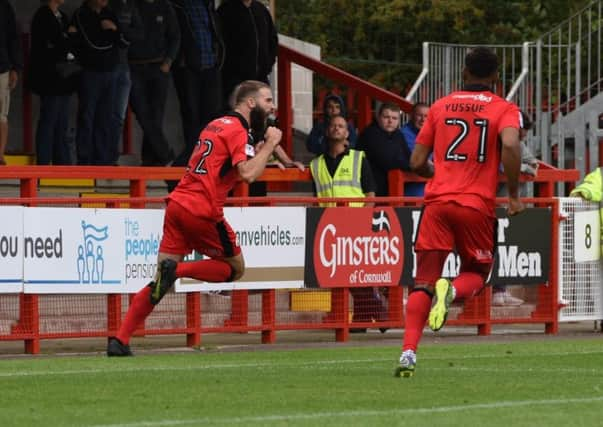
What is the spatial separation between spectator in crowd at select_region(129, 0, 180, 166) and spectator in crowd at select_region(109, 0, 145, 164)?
4.4 inches

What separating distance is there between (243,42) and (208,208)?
661 centimetres

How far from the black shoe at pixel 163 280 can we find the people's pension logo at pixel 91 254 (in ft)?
6.48

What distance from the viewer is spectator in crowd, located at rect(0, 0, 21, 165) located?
1778cm

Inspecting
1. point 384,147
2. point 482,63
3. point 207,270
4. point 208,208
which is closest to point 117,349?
point 207,270

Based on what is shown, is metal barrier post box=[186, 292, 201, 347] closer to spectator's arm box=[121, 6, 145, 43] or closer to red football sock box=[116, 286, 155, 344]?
red football sock box=[116, 286, 155, 344]

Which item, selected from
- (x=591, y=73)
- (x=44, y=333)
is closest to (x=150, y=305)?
(x=44, y=333)

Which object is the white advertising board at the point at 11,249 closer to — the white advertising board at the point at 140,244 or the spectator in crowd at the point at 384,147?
the white advertising board at the point at 140,244

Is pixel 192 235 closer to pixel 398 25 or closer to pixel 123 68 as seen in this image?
pixel 123 68

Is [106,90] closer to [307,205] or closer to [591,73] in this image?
[307,205]

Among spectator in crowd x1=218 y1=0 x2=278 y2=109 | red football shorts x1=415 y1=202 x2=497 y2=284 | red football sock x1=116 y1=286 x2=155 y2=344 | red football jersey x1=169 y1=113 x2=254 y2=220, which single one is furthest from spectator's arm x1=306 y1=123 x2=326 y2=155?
red football shorts x1=415 y1=202 x2=497 y2=284

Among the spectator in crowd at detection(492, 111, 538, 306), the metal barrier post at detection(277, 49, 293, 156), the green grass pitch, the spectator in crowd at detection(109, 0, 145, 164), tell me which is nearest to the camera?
the green grass pitch

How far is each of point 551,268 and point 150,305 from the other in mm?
5759

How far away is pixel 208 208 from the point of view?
43.4 ft

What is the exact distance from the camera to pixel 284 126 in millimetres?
22562
